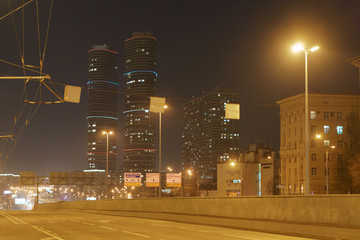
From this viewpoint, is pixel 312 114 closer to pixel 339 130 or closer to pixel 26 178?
pixel 339 130

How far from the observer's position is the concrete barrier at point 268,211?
2063cm

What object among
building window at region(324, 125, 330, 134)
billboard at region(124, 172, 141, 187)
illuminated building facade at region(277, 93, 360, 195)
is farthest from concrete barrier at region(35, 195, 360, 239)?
building window at region(324, 125, 330, 134)

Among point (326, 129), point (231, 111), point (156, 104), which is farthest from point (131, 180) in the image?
point (326, 129)

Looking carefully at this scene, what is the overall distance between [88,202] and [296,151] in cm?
6651

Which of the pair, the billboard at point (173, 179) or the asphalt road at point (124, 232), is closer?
the asphalt road at point (124, 232)

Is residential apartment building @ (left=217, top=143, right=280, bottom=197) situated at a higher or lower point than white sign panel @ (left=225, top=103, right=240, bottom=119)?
lower

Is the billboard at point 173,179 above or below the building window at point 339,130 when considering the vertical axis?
below

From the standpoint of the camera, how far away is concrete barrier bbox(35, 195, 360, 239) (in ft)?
67.7

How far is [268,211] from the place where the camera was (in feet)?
86.4

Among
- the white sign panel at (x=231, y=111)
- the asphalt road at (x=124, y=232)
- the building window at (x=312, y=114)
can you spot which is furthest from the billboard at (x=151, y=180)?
the building window at (x=312, y=114)

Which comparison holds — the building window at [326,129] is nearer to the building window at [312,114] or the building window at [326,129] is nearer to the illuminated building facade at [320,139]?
the illuminated building facade at [320,139]

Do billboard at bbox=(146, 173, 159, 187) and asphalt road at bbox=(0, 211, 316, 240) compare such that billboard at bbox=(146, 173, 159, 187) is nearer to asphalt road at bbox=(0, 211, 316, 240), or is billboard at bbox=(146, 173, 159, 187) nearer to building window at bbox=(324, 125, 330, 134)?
asphalt road at bbox=(0, 211, 316, 240)

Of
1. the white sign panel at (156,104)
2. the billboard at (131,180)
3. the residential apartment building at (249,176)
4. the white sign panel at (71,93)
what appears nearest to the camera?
the white sign panel at (71,93)

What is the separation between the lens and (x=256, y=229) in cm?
2664
